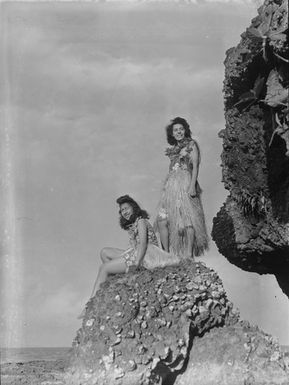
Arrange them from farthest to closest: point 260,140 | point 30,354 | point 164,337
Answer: point 30,354 → point 260,140 → point 164,337

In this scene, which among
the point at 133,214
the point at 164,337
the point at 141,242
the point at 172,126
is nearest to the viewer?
the point at 164,337

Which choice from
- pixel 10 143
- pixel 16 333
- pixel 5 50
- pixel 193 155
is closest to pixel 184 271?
pixel 193 155

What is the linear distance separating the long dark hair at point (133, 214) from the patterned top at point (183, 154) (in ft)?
3.07

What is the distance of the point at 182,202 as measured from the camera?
11.5 meters

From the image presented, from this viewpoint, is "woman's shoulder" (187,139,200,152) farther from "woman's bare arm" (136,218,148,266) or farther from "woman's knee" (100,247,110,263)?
"woman's knee" (100,247,110,263)

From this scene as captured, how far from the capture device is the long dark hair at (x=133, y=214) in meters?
11.0

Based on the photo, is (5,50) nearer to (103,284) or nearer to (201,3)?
(201,3)

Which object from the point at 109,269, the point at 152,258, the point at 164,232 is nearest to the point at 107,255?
the point at 109,269

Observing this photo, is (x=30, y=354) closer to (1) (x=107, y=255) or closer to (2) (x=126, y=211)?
(1) (x=107, y=255)

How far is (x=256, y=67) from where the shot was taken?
38.9 feet

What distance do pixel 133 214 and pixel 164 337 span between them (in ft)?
5.46

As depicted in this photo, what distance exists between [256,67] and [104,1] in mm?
2662

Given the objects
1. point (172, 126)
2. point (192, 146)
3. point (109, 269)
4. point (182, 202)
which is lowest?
point (109, 269)

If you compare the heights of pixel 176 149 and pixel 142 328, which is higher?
pixel 176 149
